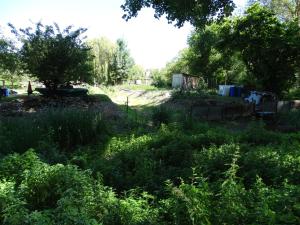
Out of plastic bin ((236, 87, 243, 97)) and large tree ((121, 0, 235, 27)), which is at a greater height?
large tree ((121, 0, 235, 27))

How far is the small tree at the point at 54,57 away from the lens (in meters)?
14.4

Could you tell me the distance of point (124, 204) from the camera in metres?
4.05

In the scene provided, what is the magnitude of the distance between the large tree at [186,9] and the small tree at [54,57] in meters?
2.94

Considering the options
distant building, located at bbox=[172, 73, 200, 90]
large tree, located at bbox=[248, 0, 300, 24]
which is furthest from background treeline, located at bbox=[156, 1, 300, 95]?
large tree, located at bbox=[248, 0, 300, 24]

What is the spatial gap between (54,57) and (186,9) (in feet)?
20.1

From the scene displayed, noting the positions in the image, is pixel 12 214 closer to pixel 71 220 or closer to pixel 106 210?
pixel 71 220

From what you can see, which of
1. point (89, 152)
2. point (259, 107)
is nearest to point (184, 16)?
point (259, 107)

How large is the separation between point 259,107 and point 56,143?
967 centimetres

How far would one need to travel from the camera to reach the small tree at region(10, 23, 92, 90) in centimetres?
Result: 1441

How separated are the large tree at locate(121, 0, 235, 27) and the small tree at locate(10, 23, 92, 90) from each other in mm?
2945

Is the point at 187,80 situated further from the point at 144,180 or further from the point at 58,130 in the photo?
the point at 144,180

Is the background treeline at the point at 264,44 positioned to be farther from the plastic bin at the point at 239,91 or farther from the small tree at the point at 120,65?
the small tree at the point at 120,65

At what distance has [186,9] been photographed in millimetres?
14492

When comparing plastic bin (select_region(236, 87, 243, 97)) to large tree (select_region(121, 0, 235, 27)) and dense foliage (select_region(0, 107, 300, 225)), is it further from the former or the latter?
dense foliage (select_region(0, 107, 300, 225))
